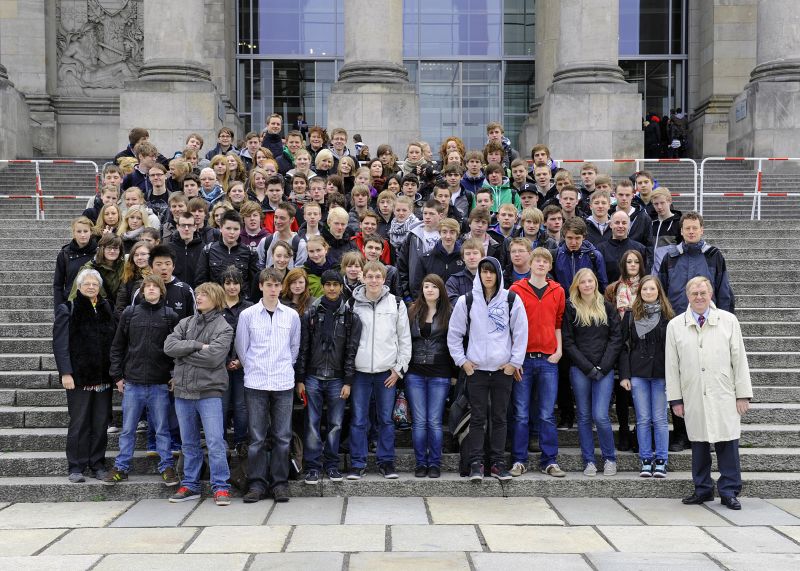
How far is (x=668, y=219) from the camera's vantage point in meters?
10.2

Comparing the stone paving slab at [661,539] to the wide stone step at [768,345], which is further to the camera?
the wide stone step at [768,345]

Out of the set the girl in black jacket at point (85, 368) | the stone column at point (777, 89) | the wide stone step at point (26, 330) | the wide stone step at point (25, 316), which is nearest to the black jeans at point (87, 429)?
the girl in black jacket at point (85, 368)

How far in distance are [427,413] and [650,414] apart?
1.95 m

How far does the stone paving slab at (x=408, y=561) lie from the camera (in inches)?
249

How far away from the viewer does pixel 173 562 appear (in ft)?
21.2

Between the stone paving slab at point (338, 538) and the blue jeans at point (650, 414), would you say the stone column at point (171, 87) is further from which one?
the stone paving slab at point (338, 538)

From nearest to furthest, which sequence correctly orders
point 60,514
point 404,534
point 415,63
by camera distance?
1. point 404,534
2. point 60,514
3. point 415,63

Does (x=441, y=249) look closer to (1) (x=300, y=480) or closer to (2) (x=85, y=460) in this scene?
(1) (x=300, y=480)

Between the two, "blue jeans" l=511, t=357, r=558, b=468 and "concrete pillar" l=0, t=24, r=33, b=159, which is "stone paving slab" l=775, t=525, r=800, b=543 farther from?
"concrete pillar" l=0, t=24, r=33, b=159

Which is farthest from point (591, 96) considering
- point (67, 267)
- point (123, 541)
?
point (123, 541)

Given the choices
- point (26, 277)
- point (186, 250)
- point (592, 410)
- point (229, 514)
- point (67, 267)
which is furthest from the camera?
point (26, 277)

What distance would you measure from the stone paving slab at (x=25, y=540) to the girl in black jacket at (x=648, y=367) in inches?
188

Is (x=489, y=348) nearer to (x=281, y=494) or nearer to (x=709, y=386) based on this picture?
(x=709, y=386)

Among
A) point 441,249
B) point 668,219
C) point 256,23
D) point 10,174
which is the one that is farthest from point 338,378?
point 256,23
